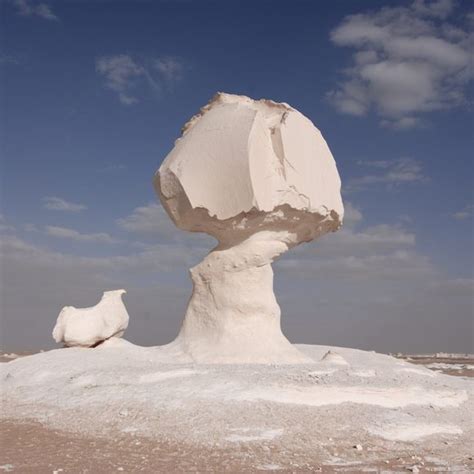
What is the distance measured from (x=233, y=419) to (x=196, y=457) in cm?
115

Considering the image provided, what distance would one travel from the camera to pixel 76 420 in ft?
27.6

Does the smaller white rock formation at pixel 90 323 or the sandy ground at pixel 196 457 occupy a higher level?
the smaller white rock formation at pixel 90 323

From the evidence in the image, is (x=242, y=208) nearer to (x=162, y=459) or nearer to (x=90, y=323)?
(x=90, y=323)

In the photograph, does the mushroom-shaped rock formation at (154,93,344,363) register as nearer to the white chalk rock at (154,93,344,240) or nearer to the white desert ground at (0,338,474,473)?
the white chalk rock at (154,93,344,240)

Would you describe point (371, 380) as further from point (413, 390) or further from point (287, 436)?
point (287, 436)

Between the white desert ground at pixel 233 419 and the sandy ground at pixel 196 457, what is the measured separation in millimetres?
13

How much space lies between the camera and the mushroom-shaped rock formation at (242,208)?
1219 cm

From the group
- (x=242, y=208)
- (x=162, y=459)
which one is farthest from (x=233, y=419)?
(x=242, y=208)

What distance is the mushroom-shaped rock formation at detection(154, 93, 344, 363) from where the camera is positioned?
1219cm

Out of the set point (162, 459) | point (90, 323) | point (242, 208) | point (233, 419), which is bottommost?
point (162, 459)

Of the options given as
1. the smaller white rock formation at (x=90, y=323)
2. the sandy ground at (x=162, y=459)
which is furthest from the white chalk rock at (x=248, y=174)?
the sandy ground at (x=162, y=459)

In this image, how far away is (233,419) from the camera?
7.87 meters

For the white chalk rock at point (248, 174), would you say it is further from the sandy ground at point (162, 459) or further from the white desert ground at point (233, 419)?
the sandy ground at point (162, 459)

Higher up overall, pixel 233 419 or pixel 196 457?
pixel 233 419
